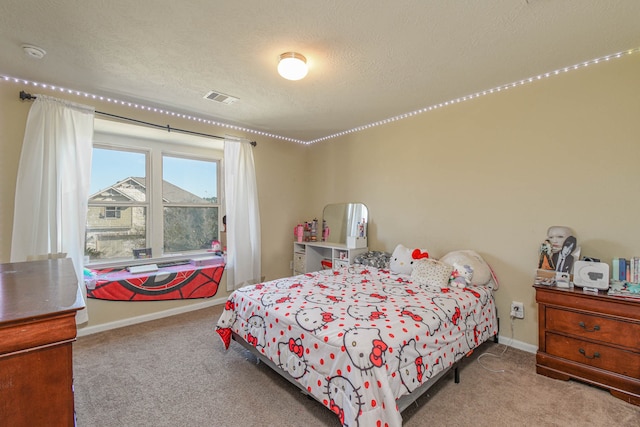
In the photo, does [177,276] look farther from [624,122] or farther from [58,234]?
[624,122]

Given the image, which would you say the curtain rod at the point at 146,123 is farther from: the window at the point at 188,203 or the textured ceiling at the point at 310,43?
the window at the point at 188,203

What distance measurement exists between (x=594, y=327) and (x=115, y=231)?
15.9 feet

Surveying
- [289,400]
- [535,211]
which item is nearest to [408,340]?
[289,400]

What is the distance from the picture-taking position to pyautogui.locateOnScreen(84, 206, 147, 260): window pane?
3.52 metres

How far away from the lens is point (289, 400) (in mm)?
1880

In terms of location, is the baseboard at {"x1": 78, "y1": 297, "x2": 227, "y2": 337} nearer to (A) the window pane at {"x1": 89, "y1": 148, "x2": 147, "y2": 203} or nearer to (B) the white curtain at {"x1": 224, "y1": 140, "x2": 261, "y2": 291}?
(B) the white curtain at {"x1": 224, "y1": 140, "x2": 261, "y2": 291}

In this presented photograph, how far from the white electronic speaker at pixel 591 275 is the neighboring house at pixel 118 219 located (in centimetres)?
450

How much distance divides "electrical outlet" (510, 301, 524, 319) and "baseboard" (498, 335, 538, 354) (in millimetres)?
230

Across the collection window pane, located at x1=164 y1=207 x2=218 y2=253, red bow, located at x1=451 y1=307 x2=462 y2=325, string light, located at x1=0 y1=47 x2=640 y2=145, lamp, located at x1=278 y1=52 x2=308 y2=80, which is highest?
string light, located at x1=0 y1=47 x2=640 y2=145

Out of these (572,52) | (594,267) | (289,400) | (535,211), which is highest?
(572,52)

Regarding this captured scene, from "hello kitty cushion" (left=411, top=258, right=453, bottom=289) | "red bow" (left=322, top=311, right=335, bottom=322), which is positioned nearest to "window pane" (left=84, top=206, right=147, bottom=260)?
"red bow" (left=322, top=311, right=335, bottom=322)

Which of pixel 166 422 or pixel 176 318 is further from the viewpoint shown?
pixel 176 318

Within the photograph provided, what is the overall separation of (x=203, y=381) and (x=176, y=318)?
59.2 inches

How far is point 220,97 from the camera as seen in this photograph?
115 inches
